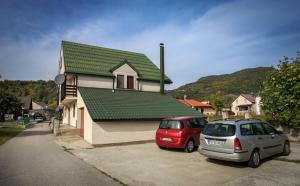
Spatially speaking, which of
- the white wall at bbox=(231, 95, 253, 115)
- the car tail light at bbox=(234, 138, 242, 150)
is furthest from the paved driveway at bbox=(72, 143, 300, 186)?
the white wall at bbox=(231, 95, 253, 115)

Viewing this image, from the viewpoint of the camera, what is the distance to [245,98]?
78.9 m

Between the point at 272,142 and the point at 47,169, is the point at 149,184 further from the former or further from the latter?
the point at 272,142

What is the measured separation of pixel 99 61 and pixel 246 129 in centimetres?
1743

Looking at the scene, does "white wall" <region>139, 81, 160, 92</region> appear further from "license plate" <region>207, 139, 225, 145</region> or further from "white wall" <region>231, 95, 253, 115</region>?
"white wall" <region>231, 95, 253, 115</region>

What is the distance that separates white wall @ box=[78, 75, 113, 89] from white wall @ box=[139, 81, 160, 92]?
332 centimetres

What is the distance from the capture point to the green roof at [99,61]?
21453 mm

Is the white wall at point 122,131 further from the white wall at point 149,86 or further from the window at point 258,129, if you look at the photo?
the window at point 258,129

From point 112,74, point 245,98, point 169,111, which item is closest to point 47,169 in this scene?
point 169,111

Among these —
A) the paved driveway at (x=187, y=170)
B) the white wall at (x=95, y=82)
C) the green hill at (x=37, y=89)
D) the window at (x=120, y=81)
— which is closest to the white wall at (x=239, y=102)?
the window at (x=120, y=81)

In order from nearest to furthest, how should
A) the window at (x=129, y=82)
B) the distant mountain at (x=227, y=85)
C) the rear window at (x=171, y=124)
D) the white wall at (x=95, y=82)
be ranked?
the rear window at (x=171, y=124)
the white wall at (x=95, y=82)
the window at (x=129, y=82)
the distant mountain at (x=227, y=85)

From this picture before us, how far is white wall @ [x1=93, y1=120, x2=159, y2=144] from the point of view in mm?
15055

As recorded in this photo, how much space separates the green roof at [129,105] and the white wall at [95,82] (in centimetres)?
155

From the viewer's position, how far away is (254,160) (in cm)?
895

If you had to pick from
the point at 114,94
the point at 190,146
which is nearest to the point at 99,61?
the point at 114,94
